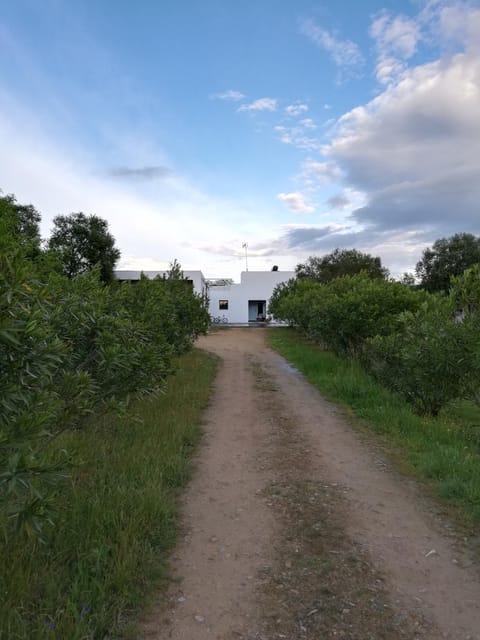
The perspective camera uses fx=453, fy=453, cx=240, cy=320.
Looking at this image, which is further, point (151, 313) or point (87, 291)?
point (151, 313)

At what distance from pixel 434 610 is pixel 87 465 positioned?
3434 millimetres

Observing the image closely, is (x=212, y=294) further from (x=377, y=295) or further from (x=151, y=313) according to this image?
(x=151, y=313)

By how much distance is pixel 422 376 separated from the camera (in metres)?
7.38

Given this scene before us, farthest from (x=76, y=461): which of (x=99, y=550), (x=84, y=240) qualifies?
(x=84, y=240)

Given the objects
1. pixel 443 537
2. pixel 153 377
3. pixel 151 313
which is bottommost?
pixel 443 537

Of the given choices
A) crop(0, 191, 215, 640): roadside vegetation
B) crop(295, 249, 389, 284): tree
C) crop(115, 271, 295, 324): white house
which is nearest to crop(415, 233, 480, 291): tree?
crop(295, 249, 389, 284): tree

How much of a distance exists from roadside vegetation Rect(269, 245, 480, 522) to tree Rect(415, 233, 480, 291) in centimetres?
2169

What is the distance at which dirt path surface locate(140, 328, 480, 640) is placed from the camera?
267cm

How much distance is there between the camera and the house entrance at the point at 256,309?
162 ft

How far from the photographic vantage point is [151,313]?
7.48m

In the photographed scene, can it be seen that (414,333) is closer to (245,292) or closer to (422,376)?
(422,376)

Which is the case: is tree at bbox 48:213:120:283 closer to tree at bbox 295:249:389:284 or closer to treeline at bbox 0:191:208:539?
tree at bbox 295:249:389:284

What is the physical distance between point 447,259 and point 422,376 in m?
27.5

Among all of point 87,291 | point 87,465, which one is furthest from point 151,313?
point 87,465
